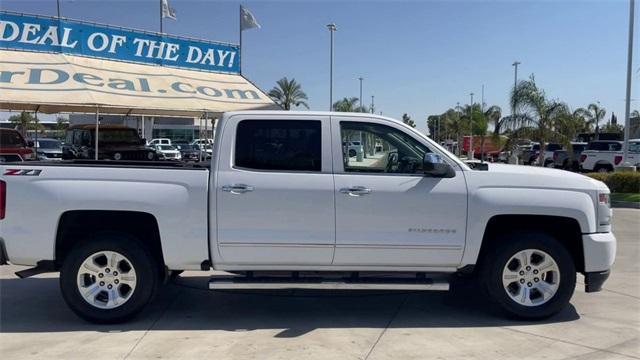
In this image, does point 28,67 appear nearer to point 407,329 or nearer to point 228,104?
point 228,104

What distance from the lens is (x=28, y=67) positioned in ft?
62.4

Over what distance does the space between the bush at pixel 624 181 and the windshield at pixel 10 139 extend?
19.7m

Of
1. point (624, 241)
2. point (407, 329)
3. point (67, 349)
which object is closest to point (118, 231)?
point (67, 349)

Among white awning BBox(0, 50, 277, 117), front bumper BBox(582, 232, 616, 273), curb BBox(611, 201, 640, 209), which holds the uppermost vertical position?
white awning BBox(0, 50, 277, 117)

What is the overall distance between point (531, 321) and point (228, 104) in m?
18.5

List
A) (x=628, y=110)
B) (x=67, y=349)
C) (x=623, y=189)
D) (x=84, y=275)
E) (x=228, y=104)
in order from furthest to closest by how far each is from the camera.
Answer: (x=228, y=104) → (x=628, y=110) → (x=623, y=189) → (x=84, y=275) → (x=67, y=349)

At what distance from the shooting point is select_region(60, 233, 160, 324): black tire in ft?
17.2

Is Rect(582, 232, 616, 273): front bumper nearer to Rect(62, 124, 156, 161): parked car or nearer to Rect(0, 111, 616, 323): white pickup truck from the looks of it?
Rect(0, 111, 616, 323): white pickup truck

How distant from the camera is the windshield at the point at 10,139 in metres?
20.3

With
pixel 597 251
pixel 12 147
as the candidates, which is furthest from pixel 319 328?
pixel 12 147

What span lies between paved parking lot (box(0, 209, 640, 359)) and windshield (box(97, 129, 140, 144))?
1832 centimetres

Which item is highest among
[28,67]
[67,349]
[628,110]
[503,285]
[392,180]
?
[28,67]

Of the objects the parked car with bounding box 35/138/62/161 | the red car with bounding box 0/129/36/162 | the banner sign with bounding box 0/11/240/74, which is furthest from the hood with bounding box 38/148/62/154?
the banner sign with bounding box 0/11/240/74

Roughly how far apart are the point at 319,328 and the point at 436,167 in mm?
1825
